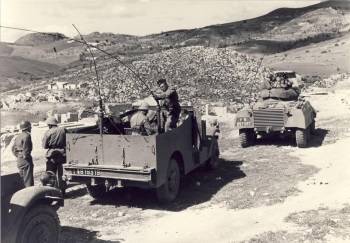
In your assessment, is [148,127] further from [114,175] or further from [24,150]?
[24,150]

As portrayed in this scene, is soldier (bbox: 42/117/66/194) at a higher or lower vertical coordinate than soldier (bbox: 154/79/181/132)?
lower

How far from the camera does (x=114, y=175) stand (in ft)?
26.9

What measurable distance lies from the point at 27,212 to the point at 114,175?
7.46ft

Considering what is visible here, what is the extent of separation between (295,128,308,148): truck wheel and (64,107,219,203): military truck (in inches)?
172

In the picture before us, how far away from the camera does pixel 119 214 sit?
8.30m

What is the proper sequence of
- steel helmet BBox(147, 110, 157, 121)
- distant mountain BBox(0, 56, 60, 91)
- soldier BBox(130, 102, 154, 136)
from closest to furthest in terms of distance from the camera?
soldier BBox(130, 102, 154, 136) < steel helmet BBox(147, 110, 157, 121) < distant mountain BBox(0, 56, 60, 91)

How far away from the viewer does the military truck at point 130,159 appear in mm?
8062

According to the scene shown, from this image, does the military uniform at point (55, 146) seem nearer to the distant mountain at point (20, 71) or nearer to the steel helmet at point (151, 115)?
the steel helmet at point (151, 115)

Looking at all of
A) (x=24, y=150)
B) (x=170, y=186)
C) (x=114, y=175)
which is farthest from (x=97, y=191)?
(x=24, y=150)

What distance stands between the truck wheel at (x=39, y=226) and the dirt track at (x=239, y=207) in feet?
2.75

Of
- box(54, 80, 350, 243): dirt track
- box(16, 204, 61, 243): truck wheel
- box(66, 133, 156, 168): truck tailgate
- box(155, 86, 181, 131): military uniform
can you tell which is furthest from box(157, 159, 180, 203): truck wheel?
box(16, 204, 61, 243): truck wheel

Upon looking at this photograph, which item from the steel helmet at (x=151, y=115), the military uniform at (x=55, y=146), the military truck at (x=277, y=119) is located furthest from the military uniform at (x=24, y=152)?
the military truck at (x=277, y=119)

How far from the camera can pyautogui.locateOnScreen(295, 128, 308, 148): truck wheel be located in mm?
12906

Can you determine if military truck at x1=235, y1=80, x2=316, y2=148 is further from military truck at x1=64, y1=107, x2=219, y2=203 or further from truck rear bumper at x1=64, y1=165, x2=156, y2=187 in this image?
truck rear bumper at x1=64, y1=165, x2=156, y2=187
